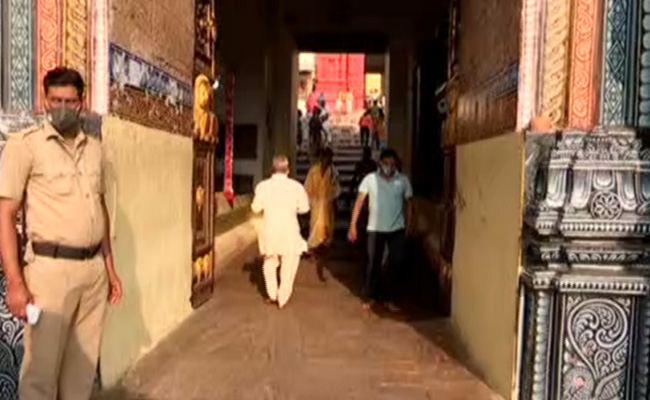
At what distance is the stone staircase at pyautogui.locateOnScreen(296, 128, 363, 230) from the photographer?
14703mm

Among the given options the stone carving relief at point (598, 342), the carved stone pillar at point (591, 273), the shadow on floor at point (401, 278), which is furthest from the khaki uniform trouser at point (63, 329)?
the shadow on floor at point (401, 278)

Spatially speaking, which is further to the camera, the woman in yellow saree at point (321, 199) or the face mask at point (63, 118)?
the woman in yellow saree at point (321, 199)

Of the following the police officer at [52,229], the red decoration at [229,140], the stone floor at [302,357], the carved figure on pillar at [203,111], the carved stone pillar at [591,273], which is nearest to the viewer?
the police officer at [52,229]

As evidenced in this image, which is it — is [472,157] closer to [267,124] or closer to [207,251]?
[207,251]

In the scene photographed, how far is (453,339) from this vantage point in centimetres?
628

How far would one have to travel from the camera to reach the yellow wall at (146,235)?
4.68m

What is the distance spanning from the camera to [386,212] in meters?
7.43

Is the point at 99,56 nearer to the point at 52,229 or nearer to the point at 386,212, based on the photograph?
the point at 52,229

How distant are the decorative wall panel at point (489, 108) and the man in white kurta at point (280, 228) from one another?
1.65 m

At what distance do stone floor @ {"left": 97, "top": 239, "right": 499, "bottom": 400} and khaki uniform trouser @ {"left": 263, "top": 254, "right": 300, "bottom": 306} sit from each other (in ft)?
0.51

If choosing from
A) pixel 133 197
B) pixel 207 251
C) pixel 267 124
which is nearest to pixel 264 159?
pixel 267 124

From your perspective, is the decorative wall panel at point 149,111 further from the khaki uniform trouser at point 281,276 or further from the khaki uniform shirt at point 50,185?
the khaki uniform trouser at point 281,276

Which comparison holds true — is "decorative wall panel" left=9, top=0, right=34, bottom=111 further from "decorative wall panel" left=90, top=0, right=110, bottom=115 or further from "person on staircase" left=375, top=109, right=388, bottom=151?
"person on staircase" left=375, top=109, right=388, bottom=151

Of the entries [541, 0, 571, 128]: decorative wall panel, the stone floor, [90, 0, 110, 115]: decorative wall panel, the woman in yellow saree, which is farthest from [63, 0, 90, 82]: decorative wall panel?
the woman in yellow saree
